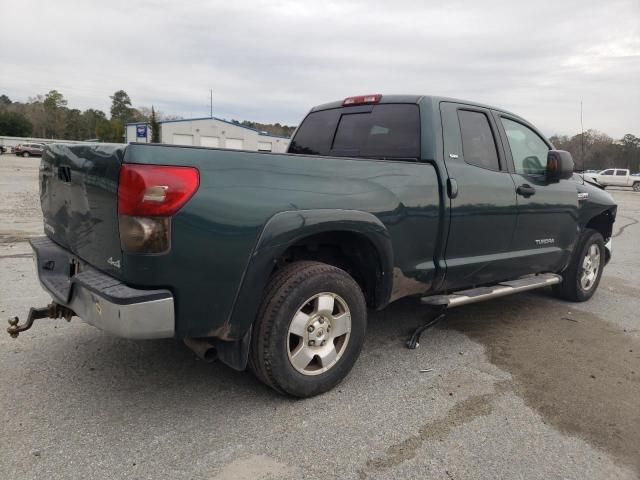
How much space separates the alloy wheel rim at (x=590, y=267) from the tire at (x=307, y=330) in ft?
11.5

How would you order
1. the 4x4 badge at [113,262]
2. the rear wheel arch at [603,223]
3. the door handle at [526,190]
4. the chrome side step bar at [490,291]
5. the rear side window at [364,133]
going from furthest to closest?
the rear wheel arch at [603,223] < the door handle at [526,190] < the rear side window at [364,133] < the chrome side step bar at [490,291] < the 4x4 badge at [113,262]

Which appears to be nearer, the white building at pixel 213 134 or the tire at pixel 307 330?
the tire at pixel 307 330

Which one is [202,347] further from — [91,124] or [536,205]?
[91,124]

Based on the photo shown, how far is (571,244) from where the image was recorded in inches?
204

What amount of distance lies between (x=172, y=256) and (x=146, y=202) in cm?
29

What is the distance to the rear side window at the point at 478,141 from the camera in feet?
13.4

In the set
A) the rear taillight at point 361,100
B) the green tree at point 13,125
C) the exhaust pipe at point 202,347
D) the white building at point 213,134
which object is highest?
the green tree at point 13,125

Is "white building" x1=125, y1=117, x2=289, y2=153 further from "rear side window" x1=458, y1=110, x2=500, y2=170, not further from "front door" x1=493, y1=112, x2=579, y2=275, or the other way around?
"rear side window" x1=458, y1=110, x2=500, y2=170

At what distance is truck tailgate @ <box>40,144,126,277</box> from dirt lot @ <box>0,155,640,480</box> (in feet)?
2.91

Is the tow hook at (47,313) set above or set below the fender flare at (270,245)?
below

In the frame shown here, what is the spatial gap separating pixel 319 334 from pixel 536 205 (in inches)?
101

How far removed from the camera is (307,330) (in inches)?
121

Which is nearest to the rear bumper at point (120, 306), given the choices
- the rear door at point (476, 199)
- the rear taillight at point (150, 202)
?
the rear taillight at point (150, 202)

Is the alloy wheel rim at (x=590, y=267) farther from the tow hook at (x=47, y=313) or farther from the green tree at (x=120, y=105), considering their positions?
the green tree at (x=120, y=105)
